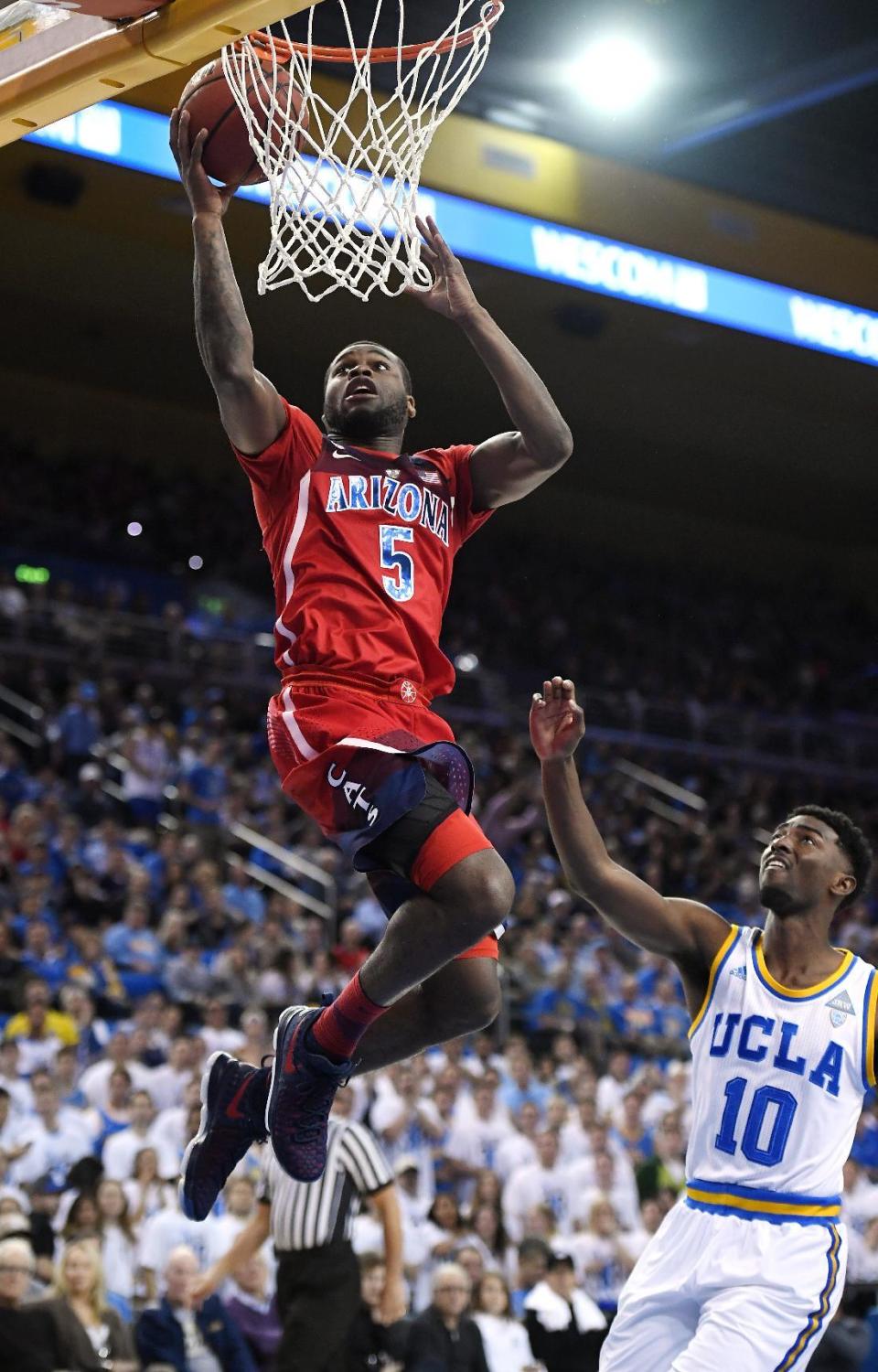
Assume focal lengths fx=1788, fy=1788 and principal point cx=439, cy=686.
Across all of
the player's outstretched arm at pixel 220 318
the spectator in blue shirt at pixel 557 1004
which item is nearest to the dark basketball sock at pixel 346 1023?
the player's outstretched arm at pixel 220 318

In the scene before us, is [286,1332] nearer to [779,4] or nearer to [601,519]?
[779,4]

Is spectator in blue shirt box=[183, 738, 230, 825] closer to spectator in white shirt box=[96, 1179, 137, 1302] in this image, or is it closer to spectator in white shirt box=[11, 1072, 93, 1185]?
spectator in white shirt box=[11, 1072, 93, 1185]

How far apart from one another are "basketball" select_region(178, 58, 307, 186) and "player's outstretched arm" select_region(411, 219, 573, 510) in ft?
1.54

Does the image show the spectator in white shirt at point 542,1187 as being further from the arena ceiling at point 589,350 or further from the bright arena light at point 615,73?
the bright arena light at point 615,73

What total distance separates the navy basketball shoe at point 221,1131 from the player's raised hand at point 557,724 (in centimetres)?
115

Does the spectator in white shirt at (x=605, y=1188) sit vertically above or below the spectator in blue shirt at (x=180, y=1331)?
above

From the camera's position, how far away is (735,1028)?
4773 mm

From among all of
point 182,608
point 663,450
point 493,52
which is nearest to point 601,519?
point 663,450

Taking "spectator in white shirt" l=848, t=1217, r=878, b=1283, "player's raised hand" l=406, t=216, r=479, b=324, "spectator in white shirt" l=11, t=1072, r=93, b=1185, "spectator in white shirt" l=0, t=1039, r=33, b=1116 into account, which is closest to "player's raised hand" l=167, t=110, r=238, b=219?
"player's raised hand" l=406, t=216, r=479, b=324

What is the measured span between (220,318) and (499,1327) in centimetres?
603

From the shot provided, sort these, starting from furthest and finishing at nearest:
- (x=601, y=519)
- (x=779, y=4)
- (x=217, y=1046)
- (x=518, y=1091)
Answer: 1. (x=601, y=519)
2. (x=779, y=4)
3. (x=518, y=1091)
4. (x=217, y=1046)

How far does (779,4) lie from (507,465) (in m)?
10.0

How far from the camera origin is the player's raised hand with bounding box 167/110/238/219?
421 centimetres

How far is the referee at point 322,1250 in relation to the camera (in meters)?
7.28
